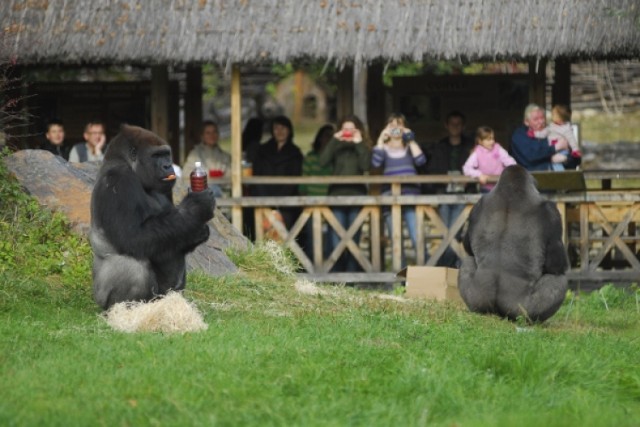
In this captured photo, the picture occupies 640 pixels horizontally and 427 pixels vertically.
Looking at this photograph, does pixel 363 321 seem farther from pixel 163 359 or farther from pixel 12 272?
pixel 12 272

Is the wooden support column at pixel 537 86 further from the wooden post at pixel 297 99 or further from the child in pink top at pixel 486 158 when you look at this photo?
the wooden post at pixel 297 99

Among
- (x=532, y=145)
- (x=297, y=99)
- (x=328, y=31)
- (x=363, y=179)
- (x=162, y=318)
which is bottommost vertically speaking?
(x=162, y=318)

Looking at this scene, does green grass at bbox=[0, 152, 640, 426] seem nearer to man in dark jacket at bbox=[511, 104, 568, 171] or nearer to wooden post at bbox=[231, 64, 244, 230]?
man in dark jacket at bbox=[511, 104, 568, 171]

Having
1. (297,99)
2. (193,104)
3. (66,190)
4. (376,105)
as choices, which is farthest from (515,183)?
(297,99)

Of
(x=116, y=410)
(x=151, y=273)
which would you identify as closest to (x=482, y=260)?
(x=151, y=273)

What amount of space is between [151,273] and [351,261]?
705cm

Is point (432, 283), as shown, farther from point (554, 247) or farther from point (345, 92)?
point (345, 92)

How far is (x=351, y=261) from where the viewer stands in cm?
1683

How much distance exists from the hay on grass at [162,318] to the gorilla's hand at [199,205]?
61cm

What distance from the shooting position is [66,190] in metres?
13.2

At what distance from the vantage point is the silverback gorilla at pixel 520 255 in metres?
11.4

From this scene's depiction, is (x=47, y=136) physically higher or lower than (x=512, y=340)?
higher

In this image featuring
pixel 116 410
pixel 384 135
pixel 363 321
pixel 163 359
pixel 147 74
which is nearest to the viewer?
pixel 116 410

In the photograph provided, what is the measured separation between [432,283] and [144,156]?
4.21 meters
